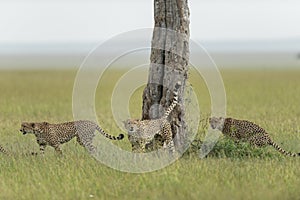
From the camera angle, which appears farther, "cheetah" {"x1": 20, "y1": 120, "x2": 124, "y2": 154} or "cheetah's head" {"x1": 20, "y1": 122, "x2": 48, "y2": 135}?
"cheetah" {"x1": 20, "y1": 120, "x2": 124, "y2": 154}

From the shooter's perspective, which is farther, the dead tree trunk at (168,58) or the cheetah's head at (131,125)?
the dead tree trunk at (168,58)

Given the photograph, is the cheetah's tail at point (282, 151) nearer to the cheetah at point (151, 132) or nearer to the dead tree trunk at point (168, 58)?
the dead tree trunk at point (168, 58)

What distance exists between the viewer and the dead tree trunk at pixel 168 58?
11125 millimetres

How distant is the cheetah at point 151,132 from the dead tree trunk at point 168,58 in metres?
0.16

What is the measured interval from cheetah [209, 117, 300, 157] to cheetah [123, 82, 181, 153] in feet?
3.34

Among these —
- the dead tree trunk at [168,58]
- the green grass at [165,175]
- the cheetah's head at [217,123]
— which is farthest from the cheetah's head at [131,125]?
the cheetah's head at [217,123]

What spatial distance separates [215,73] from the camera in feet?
37.2

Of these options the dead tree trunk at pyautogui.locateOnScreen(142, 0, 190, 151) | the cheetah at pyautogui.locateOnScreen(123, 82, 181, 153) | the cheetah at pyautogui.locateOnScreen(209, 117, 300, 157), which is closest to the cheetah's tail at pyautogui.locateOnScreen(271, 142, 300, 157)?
the cheetah at pyautogui.locateOnScreen(209, 117, 300, 157)

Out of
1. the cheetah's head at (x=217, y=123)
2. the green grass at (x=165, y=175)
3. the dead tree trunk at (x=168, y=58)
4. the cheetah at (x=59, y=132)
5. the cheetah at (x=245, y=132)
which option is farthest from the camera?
the cheetah's head at (x=217, y=123)

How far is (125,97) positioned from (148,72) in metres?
0.94

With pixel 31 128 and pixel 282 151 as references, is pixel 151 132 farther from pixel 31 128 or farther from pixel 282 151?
pixel 282 151

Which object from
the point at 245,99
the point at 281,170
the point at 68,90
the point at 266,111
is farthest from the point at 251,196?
the point at 68,90

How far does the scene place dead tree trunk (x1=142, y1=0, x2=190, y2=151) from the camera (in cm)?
1112

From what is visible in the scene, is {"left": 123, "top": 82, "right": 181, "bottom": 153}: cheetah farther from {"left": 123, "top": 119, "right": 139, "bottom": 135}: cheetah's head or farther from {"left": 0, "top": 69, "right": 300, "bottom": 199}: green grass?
{"left": 0, "top": 69, "right": 300, "bottom": 199}: green grass
